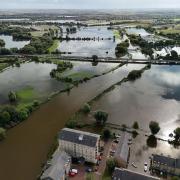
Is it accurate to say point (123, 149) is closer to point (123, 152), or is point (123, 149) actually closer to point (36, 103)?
point (123, 152)

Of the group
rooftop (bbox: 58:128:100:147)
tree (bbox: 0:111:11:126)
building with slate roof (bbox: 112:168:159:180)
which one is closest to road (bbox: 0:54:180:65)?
tree (bbox: 0:111:11:126)

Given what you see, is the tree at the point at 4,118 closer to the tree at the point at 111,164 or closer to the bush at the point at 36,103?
the bush at the point at 36,103

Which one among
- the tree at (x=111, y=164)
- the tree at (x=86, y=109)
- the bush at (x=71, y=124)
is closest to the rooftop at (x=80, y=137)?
the tree at (x=111, y=164)

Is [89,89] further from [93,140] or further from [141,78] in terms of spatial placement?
[93,140]

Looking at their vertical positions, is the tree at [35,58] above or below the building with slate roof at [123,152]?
above

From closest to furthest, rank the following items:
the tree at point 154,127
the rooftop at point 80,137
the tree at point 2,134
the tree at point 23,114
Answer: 1. the rooftop at point 80,137
2. the tree at point 2,134
3. the tree at point 154,127
4. the tree at point 23,114

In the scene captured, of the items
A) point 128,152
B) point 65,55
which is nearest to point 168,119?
point 128,152

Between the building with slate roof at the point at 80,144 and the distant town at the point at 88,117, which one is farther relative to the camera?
the building with slate roof at the point at 80,144
